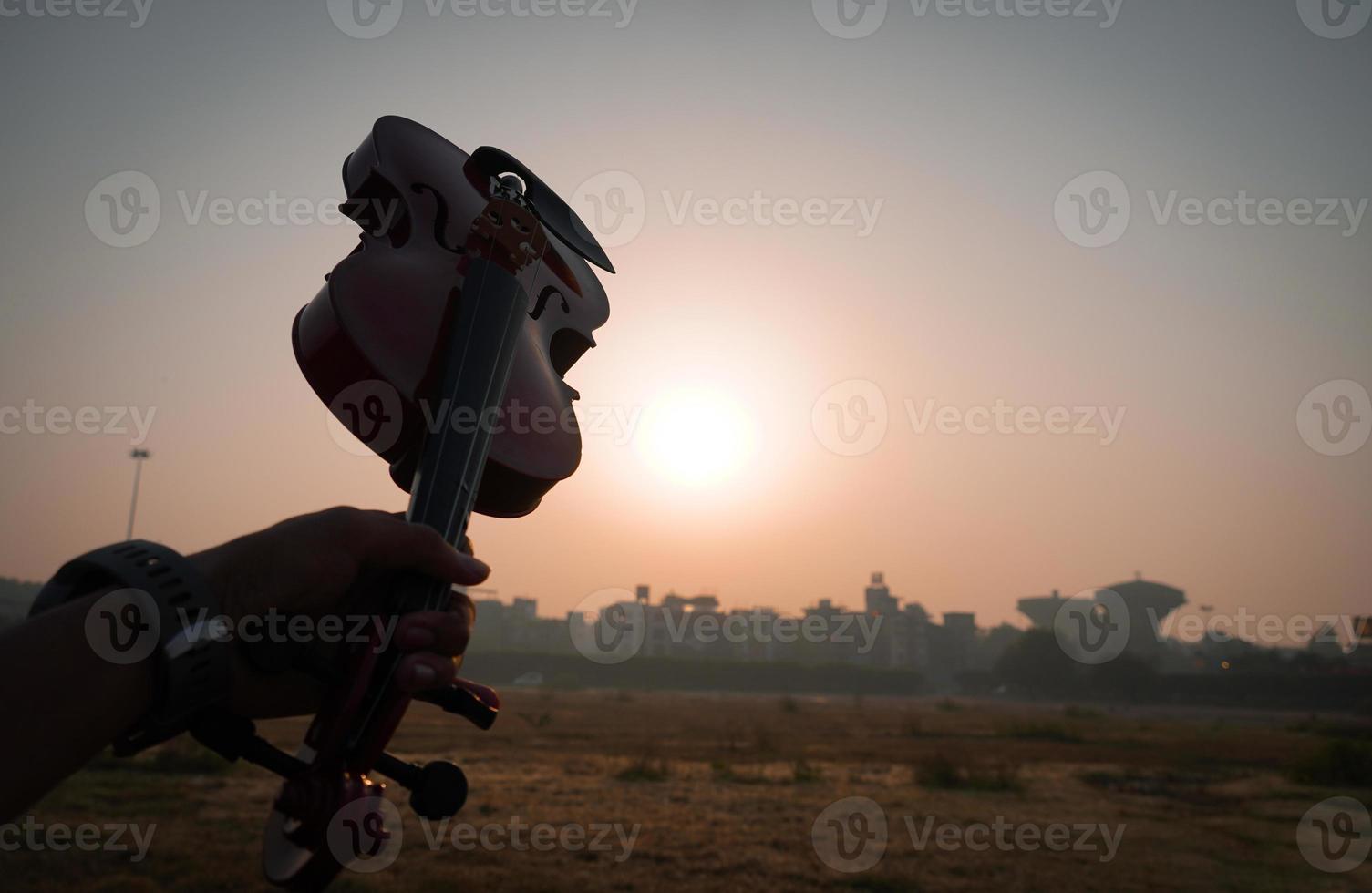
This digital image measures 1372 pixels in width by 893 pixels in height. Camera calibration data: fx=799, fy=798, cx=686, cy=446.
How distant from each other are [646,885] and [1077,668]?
10117 cm

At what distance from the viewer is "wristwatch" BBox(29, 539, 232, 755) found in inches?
40.2

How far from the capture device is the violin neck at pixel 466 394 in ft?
4.08

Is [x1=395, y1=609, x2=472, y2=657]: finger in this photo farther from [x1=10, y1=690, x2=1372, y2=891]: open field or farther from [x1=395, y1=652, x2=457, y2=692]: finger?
[x1=10, y1=690, x2=1372, y2=891]: open field

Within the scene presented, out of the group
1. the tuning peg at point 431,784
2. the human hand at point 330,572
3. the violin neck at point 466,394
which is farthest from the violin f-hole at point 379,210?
the tuning peg at point 431,784

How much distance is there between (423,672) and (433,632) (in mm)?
54

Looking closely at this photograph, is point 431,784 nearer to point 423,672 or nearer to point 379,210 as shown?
point 423,672

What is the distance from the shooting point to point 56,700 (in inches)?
38.8

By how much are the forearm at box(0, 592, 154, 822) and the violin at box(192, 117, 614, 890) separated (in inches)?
4.2

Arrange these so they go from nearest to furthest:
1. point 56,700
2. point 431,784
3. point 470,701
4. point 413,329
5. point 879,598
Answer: point 56,700 < point 431,784 < point 470,701 < point 413,329 < point 879,598

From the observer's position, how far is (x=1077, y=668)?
9769cm

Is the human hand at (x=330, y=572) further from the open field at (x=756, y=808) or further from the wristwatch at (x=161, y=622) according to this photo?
the open field at (x=756, y=808)

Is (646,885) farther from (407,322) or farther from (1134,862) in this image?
(407,322)

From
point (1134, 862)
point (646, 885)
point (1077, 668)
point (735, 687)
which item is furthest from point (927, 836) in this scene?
point (1077, 668)

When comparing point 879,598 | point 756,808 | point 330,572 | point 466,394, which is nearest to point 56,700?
point 330,572
